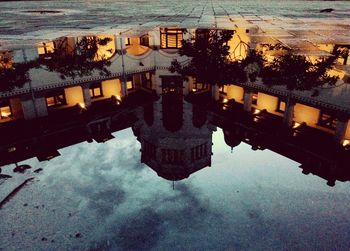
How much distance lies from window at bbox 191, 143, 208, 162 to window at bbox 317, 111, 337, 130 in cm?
356

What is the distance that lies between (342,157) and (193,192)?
3855 millimetres

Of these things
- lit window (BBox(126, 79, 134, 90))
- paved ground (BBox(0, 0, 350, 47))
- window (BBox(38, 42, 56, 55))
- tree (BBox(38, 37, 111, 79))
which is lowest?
lit window (BBox(126, 79, 134, 90))

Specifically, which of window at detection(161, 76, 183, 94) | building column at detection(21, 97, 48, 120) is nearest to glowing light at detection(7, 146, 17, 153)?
building column at detection(21, 97, 48, 120)

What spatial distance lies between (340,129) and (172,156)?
15.5 ft

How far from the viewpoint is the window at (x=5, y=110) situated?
8791 mm

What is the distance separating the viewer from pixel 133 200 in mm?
5102

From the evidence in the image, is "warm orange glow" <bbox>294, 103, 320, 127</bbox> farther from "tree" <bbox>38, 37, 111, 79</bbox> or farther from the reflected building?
"tree" <bbox>38, 37, 111, 79</bbox>

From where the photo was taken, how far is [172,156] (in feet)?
22.8

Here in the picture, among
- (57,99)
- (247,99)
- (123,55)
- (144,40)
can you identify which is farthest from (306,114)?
(144,40)

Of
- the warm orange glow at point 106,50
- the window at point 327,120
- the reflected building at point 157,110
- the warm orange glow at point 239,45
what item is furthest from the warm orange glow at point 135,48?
the window at point 327,120

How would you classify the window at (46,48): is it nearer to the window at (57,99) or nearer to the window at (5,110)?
the window at (57,99)

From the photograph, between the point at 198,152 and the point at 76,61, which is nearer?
the point at 198,152

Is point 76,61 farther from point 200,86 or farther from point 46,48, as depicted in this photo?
point 200,86

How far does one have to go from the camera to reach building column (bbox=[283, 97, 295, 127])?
854 centimetres
